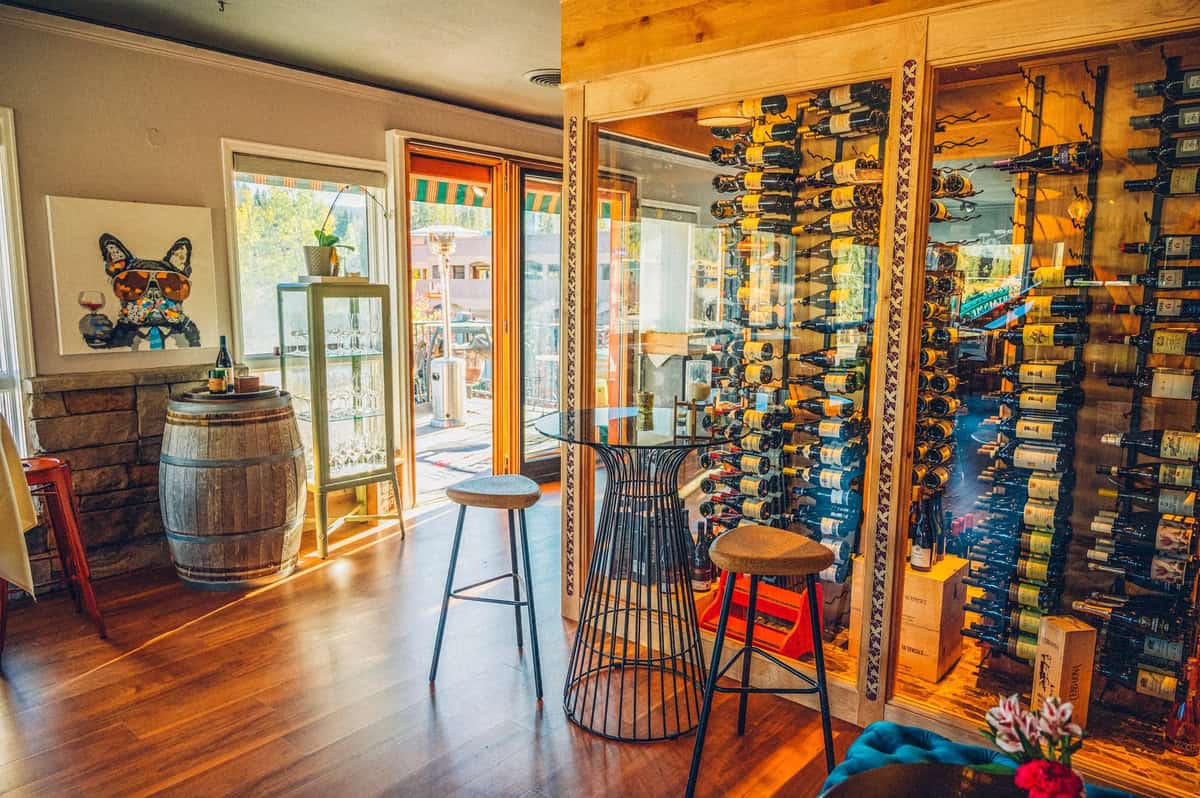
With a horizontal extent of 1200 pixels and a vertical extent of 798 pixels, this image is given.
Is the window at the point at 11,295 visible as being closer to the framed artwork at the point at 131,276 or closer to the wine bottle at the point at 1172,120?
the framed artwork at the point at 131,276

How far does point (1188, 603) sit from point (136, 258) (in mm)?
4366

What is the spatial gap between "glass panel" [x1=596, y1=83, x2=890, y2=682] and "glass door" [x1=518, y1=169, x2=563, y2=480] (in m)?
2.50

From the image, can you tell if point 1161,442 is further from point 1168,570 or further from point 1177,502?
point 1168,570

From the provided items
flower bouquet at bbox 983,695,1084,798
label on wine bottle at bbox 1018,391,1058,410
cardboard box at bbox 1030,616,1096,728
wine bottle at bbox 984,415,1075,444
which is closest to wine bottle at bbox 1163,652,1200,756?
cardboard box at bbox 1030,616,1096,728

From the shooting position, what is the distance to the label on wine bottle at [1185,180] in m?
2.13

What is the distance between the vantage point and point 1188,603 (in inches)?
87.7

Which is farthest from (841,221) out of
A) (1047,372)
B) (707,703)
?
(707,703)

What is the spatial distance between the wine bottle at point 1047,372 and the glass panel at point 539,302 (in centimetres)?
364

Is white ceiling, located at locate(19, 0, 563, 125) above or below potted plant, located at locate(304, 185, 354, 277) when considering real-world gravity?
above

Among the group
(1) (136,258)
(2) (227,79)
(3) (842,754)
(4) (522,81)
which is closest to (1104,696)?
(3) (842,754)

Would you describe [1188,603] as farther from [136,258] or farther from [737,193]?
[136,258]

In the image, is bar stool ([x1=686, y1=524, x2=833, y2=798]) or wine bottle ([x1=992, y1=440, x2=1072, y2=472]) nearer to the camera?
bar stool ([x1=686, y1=524, x2=833, y2=798])

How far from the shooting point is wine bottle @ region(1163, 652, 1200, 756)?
2.22m

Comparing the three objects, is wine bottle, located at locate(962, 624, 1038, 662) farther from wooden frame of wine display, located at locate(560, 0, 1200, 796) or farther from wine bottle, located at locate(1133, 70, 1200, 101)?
wine bottle, located at locate(1133, 70, 1200, 101)
